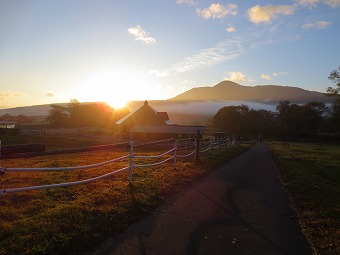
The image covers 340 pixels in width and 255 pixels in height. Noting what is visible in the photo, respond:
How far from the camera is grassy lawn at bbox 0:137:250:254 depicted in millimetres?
5008

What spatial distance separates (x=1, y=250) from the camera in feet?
14.9

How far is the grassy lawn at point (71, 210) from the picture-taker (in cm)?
501

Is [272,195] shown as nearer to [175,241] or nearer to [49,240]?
[175,241]

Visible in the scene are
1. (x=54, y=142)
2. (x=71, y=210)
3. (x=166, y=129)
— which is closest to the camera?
(x=71, y=210)

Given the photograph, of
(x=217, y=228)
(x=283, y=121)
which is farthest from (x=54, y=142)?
(x=283, y=121)

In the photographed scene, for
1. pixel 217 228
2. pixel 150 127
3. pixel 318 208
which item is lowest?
pixel 318 208

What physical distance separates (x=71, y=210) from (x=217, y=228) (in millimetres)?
3068

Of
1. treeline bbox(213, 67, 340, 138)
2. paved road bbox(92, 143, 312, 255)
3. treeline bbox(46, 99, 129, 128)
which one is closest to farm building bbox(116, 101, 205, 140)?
treeline bbox(46, 99, 129, 128)

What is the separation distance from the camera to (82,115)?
100938 mm

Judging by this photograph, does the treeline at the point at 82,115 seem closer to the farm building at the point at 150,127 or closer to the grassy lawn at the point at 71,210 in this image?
the farm building at the point at 150,127

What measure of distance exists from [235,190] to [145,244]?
5.70m

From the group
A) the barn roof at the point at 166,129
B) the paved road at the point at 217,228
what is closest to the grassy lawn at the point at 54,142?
the barn roof at the point at 166,129

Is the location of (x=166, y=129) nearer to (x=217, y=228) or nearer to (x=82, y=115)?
(x=217, y=228)

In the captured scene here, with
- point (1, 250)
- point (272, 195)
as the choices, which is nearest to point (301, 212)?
point (272, 195)
